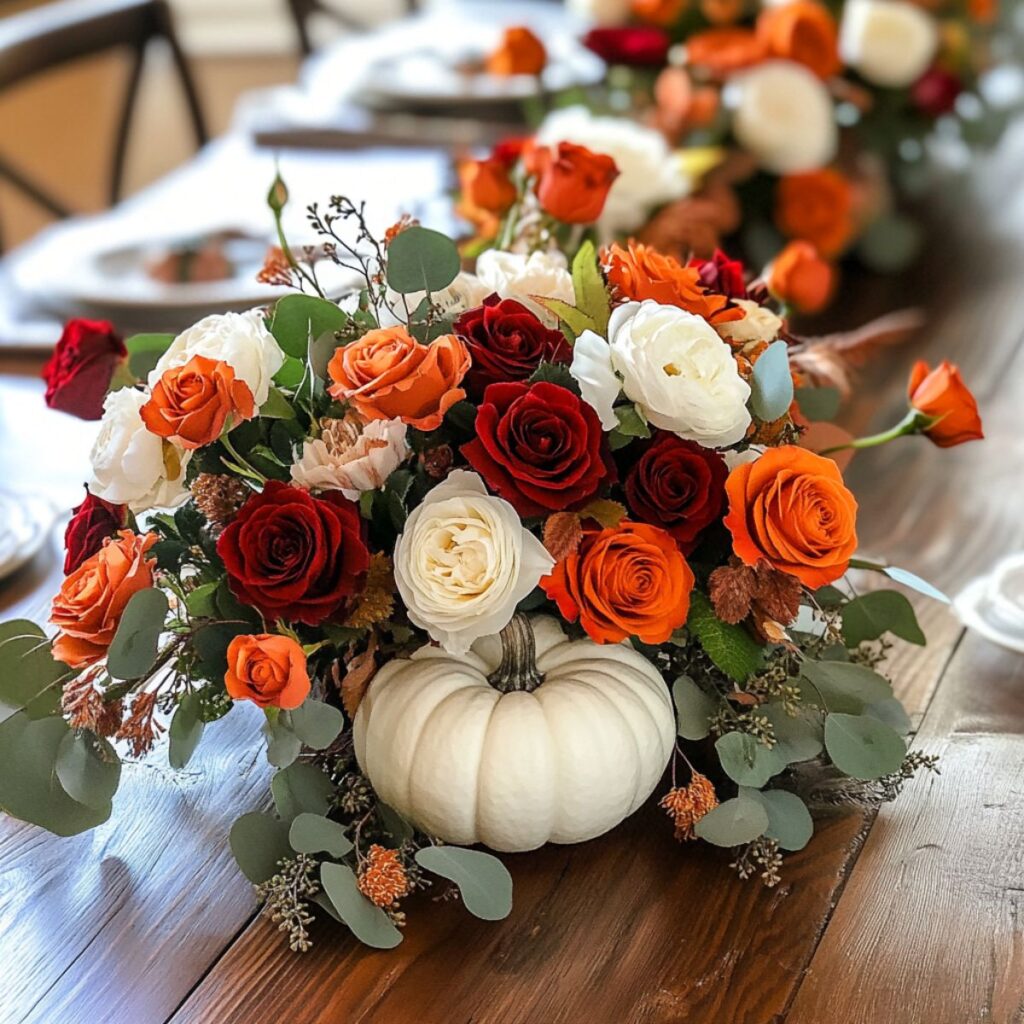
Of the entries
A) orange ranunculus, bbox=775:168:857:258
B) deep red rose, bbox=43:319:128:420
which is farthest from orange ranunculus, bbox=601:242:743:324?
orange ranunculus, bbox=775:168:857:258

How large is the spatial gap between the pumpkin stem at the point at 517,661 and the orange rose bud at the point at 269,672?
143mm

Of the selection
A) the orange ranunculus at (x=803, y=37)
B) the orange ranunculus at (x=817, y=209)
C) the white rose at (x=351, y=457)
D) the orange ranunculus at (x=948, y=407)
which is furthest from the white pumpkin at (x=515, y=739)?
the orange ranunculus at (x=803, y=37)

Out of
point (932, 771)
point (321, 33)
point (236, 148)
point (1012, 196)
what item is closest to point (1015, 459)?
point (932, 771)

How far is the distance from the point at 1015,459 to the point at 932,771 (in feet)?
1.86

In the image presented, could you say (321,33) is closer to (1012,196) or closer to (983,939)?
(1012,196)

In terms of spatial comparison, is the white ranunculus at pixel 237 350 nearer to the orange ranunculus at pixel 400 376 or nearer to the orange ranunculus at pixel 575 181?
the orange ranunculus at pixel 400 376

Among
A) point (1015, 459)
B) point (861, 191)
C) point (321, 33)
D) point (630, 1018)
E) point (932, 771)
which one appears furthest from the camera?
point (321, 33)

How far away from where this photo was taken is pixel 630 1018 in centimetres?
68

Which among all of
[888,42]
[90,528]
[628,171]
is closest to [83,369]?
[90,528]

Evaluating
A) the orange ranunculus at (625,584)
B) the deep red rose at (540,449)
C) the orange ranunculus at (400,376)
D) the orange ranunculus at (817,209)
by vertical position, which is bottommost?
the orange ranunculus at (817,209)

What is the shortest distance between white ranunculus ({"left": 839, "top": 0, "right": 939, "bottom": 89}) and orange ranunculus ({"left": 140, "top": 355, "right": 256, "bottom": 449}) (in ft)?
4.70

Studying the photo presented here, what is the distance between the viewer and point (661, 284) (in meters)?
0.78

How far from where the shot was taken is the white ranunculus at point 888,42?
185cm

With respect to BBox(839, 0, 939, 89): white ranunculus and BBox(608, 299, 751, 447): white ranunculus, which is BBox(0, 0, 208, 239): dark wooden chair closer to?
BBox(839, 0, 939, 89): white ranunculus
